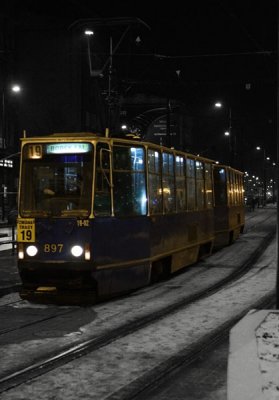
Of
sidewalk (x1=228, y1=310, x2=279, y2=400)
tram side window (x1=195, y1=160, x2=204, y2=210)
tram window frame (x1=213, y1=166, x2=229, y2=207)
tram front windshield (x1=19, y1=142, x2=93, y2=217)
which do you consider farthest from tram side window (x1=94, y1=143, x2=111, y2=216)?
tram window frame (x1=213, y1=166, x2=229, y2=207)

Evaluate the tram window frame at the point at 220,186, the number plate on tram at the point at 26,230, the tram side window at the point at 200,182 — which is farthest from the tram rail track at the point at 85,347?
the tram window frame at the point at 220,186

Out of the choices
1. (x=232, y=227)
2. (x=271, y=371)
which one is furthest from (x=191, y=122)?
(x=271, y=371)

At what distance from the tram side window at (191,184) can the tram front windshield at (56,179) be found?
505cm

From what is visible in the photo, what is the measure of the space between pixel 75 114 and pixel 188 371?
4624cm

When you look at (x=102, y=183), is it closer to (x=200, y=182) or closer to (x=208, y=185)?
(x=200, y=182)

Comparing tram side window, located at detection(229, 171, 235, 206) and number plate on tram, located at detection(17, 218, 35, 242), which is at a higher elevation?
tram side window, located at detection(229, 171, 235, 206)

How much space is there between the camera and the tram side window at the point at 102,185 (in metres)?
10.8

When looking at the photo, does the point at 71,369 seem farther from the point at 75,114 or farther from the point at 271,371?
the point at 75,114

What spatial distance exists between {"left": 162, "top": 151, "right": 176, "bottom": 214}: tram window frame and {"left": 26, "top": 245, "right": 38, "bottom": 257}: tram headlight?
341 cm

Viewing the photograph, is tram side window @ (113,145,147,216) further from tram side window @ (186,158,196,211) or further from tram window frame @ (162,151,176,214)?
tram side window @ (186,158,196,211)

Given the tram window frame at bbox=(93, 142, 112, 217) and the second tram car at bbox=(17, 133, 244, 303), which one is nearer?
the second tram car at bbox=(17, 133, 244, 303)

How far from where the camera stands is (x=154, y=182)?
493 inches

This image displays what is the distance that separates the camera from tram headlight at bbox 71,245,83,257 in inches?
414

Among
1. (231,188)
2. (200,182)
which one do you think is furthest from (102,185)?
(231,188)
